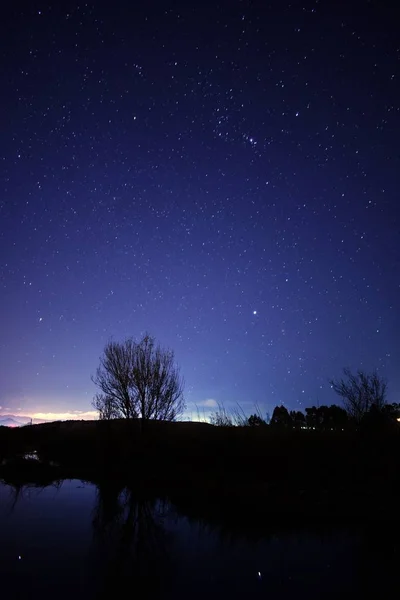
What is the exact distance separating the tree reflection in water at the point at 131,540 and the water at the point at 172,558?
2 cm

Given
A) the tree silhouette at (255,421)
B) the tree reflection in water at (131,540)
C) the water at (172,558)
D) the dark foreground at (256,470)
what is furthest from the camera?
the tree silhouette at (255,421)

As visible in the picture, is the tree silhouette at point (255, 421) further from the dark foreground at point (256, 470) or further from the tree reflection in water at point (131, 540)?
the tree reflection in water at point (131, 540)

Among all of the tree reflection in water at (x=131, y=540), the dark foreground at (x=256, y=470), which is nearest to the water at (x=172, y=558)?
the tree reflection in water at (x=131, y=540)

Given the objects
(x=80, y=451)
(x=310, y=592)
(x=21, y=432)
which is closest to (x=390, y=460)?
(x=310, y=592)

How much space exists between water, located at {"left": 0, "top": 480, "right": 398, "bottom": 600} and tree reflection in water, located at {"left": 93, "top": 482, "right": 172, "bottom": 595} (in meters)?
0.02

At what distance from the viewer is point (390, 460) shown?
Answer: 10672 mm

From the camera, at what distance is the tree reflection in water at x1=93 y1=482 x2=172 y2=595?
4.91m

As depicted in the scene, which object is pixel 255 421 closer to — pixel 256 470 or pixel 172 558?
pixel 256 470

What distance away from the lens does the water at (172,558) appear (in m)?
4.68

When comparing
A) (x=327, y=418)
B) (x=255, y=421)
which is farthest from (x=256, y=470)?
(x=327, y=418)

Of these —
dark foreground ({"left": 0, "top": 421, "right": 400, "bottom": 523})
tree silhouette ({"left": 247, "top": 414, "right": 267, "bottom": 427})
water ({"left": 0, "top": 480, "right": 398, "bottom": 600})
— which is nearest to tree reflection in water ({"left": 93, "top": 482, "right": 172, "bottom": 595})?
water ({"left": 0, "top": 480, "right": 398, "bottom": 600})

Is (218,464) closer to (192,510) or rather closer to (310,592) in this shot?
(192,510)

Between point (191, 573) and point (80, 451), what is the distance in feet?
47.3

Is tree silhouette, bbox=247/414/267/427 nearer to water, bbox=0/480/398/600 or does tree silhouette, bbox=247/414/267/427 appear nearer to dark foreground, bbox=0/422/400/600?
dark foreground, bbox=0/422/400/600
